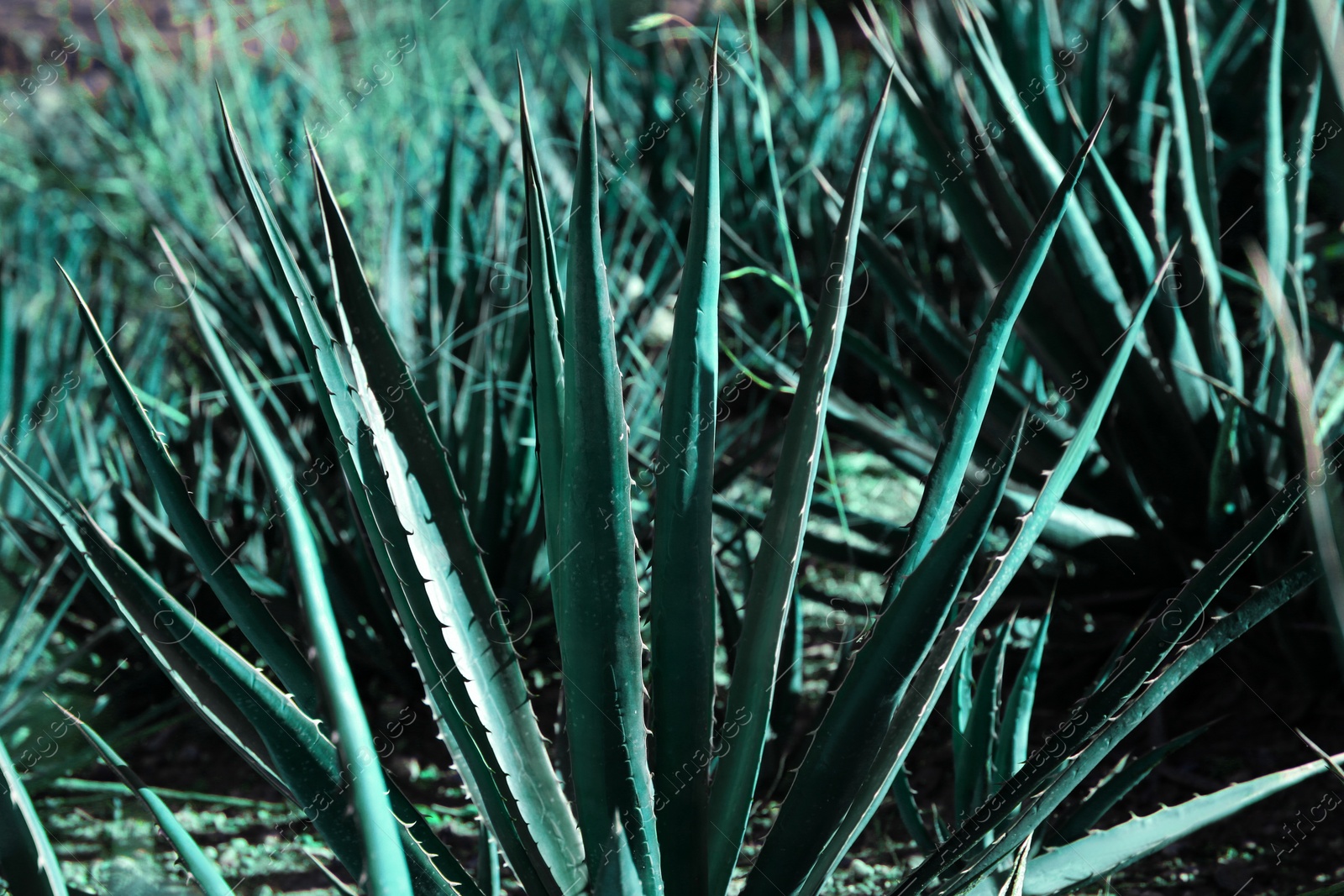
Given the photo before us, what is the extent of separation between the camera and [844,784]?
63 centimetres

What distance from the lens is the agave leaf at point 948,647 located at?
0.62 metres

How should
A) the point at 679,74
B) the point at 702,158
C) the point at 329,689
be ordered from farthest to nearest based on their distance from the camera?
the point at 679,74 < the point at 702,158 < the point at 329,689

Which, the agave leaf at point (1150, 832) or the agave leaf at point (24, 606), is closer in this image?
the agave leaf at point (1150, 832)

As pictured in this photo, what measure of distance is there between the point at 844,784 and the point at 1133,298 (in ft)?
4.44

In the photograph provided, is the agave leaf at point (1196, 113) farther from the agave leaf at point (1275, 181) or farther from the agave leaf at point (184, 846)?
the agave leaf at point (184, 846)

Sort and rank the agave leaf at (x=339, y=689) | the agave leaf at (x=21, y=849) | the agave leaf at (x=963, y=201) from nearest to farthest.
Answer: the agave leaf at (x=339, y=689) → the agave leaf at (x=21, y=849) → the agave leaf at (x=963, y=201)

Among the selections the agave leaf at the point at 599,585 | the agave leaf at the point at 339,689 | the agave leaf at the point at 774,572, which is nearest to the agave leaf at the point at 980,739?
the agave leaf at the point at 774,572

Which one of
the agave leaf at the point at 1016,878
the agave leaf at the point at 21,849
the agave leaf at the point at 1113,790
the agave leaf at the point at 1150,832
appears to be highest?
the agave leaf at the point at 21,849

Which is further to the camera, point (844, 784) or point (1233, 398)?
point (1233, 398)

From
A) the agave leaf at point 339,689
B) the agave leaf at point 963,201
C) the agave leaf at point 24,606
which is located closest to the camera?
the agave leaf at point 339,689

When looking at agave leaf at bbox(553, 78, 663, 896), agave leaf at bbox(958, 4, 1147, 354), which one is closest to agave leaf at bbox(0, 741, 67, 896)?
agave leaf at bbox(553, 78, 663, 896)

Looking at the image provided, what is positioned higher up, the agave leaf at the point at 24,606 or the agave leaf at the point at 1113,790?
the agave leaf at the point at 24,606

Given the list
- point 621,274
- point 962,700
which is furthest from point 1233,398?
point 621,274

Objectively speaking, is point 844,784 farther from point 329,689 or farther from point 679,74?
point 679,74
